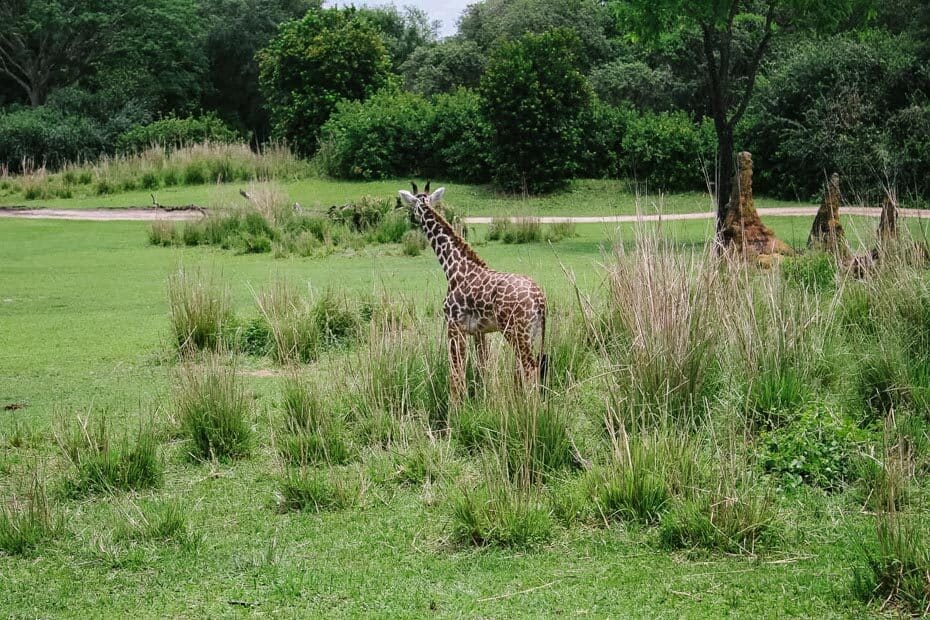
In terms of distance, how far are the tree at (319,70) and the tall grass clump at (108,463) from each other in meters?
24.8

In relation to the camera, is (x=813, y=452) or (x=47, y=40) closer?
(x=813, y=452)

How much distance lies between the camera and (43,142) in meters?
32.7

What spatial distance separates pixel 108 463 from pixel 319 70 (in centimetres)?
2604

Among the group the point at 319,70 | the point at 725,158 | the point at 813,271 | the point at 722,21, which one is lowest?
the point at 813,271

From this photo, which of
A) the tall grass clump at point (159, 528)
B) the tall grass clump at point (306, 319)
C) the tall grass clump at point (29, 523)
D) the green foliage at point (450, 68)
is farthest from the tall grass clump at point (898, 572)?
the green foliage at point (450, 68)

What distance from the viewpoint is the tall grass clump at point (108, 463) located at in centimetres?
588

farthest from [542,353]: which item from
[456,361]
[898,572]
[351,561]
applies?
[898,572]

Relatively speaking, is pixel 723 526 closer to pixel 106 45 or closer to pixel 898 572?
pixel 898 572

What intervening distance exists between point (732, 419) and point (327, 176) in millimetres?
22934

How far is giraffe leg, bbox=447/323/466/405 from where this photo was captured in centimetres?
648

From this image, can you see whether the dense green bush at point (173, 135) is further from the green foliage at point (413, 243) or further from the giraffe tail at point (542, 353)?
the giraffe tail at point (542, 353)

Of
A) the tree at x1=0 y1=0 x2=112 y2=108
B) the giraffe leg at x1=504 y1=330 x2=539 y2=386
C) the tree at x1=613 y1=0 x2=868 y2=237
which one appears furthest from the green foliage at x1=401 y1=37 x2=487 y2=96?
the giraffe leg at x1=504 y1=330 x2=539 y2=386

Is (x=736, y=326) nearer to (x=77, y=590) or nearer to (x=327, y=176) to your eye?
(x=77, y=590)

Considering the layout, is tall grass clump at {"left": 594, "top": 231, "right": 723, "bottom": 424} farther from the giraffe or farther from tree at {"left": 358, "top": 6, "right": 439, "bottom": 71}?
tree at {"left": 358, "top": 6, "right": 439, "bottom": 71}
